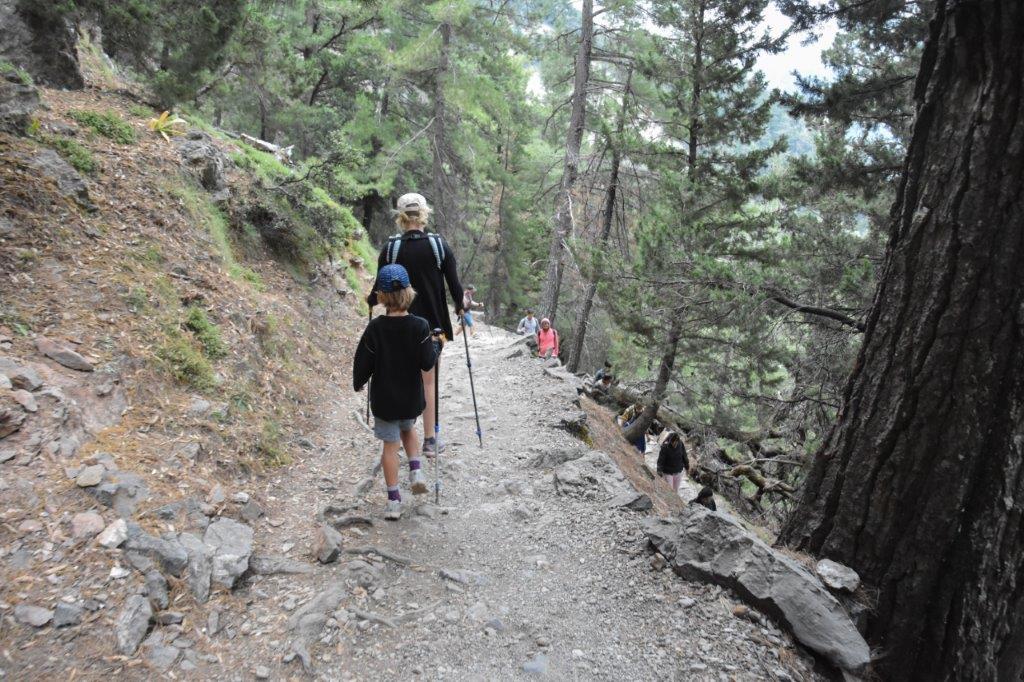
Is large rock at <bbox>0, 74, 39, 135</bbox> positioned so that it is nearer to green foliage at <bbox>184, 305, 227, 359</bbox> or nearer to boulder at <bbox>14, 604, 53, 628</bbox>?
green foliage at <bbox>184, 305, 227, 359</bbox>

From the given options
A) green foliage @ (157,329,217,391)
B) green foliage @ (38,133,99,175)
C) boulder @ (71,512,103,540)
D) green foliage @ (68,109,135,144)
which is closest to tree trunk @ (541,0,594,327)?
green foliage @ (68,109,135,144)

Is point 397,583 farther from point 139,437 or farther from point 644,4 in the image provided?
point 644,4

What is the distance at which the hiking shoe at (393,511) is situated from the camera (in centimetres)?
457

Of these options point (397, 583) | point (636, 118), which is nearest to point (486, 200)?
point (636, 118)

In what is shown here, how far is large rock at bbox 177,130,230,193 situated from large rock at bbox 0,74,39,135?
1786 millimetres

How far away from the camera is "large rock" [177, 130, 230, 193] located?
7.66 meters

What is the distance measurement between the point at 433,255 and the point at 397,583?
2836mm

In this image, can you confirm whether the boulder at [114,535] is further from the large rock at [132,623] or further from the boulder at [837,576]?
the boulder at [837,576]

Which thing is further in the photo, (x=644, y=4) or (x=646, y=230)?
(x=644, y=4)

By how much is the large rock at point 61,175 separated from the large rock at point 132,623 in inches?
174

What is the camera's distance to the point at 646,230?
9711 millimetres

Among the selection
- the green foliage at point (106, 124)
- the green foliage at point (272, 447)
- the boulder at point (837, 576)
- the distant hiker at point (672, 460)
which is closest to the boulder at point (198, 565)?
the green foliage at point (272, 447)

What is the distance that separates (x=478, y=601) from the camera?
3732 mm

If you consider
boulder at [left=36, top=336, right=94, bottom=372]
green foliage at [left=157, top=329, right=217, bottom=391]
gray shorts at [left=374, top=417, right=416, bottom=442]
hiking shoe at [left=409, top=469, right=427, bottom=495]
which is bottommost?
hiking shoe at [left=409, top=469, right=427, bottom=495]
